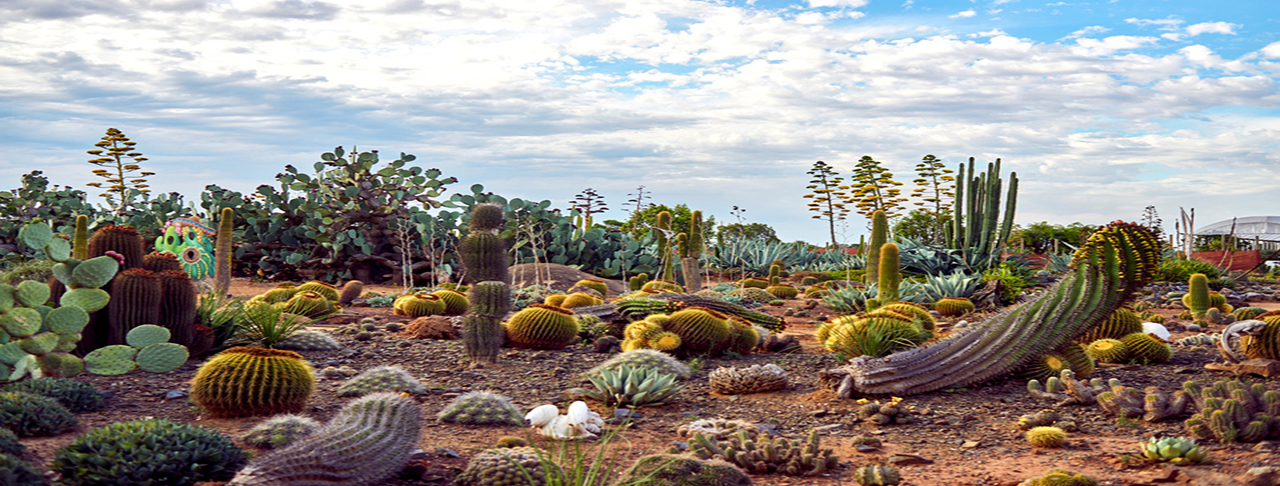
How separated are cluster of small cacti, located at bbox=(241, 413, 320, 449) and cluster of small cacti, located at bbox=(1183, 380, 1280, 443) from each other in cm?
463

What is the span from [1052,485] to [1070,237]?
27446 millimetres

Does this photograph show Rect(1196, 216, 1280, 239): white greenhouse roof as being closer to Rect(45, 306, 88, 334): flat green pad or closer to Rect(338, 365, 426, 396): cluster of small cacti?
Rect(338, 365, 426, 396): cluster of small cacti

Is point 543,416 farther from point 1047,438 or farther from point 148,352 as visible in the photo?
point 148,352

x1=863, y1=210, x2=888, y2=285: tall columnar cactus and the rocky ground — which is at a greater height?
x1=863, y1=210, x2=888, y2=285: tall columnar cactus

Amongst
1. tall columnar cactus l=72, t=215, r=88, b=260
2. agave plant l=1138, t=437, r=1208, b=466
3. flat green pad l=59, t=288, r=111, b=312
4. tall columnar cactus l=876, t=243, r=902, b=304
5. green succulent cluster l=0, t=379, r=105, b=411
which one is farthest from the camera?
tall columnar cactus l=72, t=215, r=88, b=260

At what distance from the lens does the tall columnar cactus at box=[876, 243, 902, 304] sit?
10062 mm

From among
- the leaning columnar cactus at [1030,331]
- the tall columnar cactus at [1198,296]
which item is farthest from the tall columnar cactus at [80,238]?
the tall columnar cactus at [1198,296]

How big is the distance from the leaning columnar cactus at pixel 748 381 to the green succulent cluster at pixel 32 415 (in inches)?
155

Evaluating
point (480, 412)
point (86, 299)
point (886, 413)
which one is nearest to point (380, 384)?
point (480, 412)

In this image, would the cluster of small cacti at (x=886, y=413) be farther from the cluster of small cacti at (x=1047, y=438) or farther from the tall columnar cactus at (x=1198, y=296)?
the tall columnar cactus at (x=1198, y=296)

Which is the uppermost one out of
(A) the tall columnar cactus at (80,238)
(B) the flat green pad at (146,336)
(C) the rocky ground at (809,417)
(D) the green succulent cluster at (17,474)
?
(A) the tall columnar cactus at (80,238)

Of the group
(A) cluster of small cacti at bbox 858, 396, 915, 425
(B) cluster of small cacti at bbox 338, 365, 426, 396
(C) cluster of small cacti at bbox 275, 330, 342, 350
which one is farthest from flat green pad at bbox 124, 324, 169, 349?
(A) cluster of small cacti at bbox 858, 396, 915, 425

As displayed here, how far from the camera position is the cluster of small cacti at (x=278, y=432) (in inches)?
176

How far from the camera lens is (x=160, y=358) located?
21.0 ft
